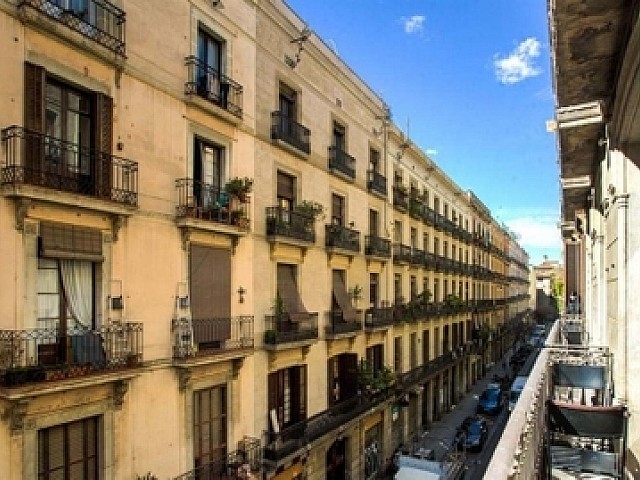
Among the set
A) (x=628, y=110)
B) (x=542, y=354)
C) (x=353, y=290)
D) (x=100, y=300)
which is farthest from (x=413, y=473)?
(x=628, y=110)

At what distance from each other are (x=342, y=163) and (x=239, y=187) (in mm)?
8369

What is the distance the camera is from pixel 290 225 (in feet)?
55.5

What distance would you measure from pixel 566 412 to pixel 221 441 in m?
9.13

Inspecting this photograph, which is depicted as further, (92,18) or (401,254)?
(401,254)

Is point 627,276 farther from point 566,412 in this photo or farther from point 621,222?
point 566,412

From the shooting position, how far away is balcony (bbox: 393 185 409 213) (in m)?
27.7

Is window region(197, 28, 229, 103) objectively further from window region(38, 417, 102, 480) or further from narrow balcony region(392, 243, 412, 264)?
narrow balcony region(392, 243, 412, 264)

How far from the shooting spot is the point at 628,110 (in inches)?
241

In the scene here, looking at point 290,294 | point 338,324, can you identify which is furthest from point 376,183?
point 290,294

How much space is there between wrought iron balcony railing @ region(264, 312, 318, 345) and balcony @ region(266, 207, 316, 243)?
102 inches

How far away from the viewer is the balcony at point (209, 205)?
40.4ft

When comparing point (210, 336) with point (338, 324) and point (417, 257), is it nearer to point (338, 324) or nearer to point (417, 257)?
point (338, 324)

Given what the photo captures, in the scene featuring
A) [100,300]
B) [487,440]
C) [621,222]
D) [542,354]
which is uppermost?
[621,222]

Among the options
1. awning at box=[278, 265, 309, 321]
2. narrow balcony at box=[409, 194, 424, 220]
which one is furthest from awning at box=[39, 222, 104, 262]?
narrow balcony at box=[409, 194, 424, 220]
